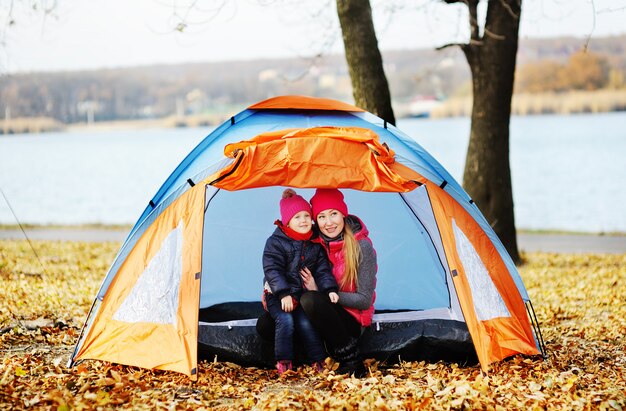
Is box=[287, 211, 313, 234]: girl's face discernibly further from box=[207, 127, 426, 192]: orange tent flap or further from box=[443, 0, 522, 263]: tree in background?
box=[443, 0, 522, 263]: tree in background

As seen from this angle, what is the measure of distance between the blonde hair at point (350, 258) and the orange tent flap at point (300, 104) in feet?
3.20

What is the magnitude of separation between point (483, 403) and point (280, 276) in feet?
5.04

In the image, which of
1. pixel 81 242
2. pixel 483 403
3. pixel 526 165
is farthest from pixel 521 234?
pixel 526 165

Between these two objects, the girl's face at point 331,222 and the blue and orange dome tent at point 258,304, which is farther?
the girl's face at point 331,222

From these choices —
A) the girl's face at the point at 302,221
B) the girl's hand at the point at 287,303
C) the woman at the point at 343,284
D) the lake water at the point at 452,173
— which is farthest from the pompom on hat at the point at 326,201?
the lake water at the point at 452,173

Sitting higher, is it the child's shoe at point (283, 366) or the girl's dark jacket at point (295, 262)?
the girl's dark jacket at point (295, 262)

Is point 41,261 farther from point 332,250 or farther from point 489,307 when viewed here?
point 489,307

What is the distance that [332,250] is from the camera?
18.1 feet

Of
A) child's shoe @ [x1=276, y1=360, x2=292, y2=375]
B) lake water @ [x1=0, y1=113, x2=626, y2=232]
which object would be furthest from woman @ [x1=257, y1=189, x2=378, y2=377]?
lake water @ [x1=0, y1=113, x2=626, y2=232]

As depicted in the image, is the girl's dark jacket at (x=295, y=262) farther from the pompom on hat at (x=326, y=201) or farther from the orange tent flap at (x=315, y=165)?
the orange tent flap at (x=315, y=165)

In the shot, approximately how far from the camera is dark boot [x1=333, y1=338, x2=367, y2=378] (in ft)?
17.0

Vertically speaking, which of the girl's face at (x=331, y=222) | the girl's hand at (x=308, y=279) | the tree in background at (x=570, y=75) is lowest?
the girl's hand at (x=308, y=279)

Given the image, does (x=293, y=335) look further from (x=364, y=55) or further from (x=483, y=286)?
(x=364, y=55)

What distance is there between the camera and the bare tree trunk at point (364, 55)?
8969mm
